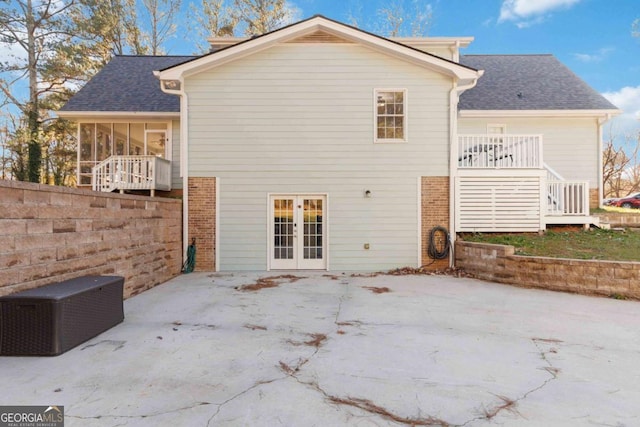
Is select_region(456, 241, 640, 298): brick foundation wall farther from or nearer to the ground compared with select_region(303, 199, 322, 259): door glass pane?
nearer to the ground

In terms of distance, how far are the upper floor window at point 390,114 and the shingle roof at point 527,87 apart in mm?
4061

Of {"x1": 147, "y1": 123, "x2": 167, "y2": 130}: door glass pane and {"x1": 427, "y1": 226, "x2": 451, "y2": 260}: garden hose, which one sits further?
{"x1": 147, "y1": 123, "x2": 167, "y2": 130}: door glass pane

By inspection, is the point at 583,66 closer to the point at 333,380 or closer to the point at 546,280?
the point at 546,280

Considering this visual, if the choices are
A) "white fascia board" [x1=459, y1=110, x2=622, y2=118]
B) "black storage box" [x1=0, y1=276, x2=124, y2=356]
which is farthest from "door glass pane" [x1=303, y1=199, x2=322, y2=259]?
"white fascia board" [x1=459, y1=110, x2=622, y2=118]

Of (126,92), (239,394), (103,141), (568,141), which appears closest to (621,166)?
(568,141)

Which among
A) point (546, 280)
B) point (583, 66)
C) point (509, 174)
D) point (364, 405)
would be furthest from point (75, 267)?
point (583, 66)

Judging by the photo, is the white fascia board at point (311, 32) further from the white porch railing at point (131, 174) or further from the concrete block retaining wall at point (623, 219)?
the concrete block retaining wall at point (623, 219)

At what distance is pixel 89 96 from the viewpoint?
38.2ft

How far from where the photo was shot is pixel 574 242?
25.3ft

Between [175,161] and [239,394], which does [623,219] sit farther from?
[175,161]

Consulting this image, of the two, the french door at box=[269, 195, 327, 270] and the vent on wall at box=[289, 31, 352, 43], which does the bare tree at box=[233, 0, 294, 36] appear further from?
the french door at box=[269, 195, 327, 270]

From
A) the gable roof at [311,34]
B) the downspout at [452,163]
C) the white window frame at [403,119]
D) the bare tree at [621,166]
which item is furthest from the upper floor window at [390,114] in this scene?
the bare tree at [621,166]

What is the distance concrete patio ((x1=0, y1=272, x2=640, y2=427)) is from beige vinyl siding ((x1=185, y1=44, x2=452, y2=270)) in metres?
3.52

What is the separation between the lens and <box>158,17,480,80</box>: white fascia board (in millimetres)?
8539
